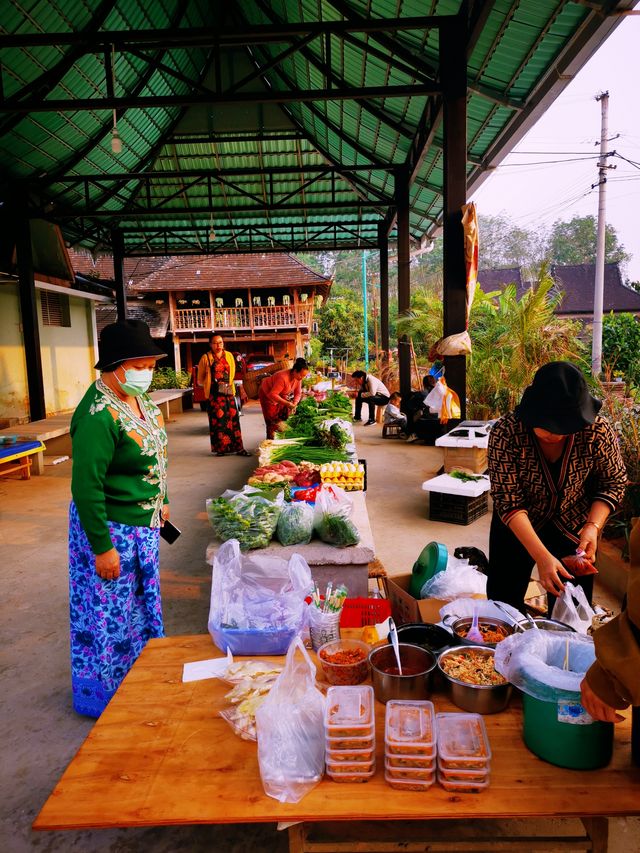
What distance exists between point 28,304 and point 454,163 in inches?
330

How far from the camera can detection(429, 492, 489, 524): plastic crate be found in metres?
5.73

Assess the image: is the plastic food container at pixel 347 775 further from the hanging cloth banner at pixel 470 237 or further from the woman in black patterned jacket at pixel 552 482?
the hanging cloth banner at pixel 470 237

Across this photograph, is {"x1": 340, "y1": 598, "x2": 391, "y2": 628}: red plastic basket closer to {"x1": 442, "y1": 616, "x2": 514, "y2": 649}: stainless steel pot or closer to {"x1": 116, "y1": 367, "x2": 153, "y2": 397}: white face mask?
{"x1": 442, "y1": 616, "x2": 514, "y2": 649}: stainless steel pot

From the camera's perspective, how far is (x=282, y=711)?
1543 mm

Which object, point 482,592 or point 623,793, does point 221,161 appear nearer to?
point 482,592

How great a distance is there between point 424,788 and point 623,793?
497 millimetres

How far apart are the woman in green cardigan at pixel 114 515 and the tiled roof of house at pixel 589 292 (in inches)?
1072

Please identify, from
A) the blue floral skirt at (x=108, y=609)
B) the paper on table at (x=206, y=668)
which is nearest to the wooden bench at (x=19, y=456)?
the blue floral skirt at (x=108, y=609)

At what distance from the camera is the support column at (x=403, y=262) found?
1105cm

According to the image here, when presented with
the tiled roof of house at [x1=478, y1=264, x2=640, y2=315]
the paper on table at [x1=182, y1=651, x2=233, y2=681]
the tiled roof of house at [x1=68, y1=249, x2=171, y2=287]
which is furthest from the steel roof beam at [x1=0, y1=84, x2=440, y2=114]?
the tiled roof of house at [x1=478, y1=264, x2=640, y2=315]

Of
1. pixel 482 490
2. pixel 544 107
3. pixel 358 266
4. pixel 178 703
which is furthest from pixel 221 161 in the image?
pixel 358 266

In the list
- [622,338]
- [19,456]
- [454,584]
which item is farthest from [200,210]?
[454,584]

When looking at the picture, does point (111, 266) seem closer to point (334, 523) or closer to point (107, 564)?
point (334, 523)

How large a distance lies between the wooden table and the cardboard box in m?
0.88
